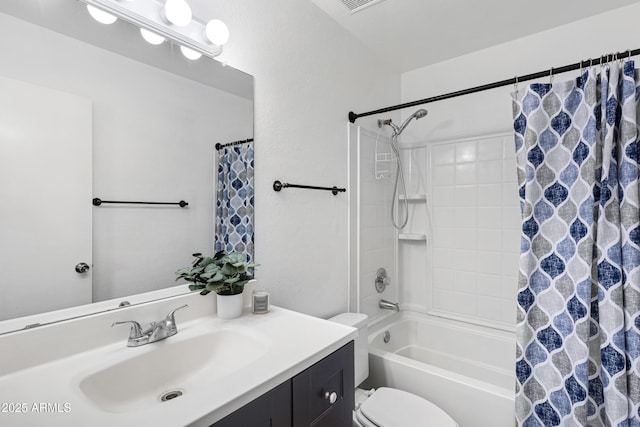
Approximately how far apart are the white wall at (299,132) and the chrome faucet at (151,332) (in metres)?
0.45

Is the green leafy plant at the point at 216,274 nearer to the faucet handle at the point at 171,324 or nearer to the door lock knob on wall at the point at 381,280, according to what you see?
the faucet handle at the point at 171,324

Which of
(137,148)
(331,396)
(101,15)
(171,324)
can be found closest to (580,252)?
(331,396)

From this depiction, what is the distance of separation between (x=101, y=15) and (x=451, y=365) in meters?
2.61

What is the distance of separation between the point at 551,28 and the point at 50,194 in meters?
2.70

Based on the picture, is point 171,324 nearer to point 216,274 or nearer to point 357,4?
point 216,274

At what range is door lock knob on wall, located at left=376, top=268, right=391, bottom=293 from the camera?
7.41ft

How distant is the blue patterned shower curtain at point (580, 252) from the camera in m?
1.19

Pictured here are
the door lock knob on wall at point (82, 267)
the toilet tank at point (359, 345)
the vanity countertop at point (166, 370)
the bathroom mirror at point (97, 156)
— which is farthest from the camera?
the toilet tank at point (359, 345)

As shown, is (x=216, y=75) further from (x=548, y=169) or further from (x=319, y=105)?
(x=548, y=169)

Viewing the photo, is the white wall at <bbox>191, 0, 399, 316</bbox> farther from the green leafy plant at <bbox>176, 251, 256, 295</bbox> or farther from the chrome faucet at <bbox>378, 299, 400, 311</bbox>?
the chrome faucet at <bbox>378, 299, 400, 311</bbox>

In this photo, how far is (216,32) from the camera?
117 cm

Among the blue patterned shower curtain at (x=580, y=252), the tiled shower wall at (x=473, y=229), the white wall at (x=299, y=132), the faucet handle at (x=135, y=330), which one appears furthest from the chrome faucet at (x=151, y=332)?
the tiled shower wall at (x=473, y=229)

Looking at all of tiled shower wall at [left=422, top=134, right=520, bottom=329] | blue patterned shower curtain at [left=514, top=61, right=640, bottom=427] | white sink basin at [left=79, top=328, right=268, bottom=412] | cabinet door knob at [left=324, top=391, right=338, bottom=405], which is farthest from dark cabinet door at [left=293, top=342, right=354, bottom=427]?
tiled shower wall at [left=422, top=134, right=520, bottom=329]

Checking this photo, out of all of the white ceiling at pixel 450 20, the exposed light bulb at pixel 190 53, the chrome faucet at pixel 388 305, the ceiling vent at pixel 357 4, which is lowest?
the chrome faucet at pixel 388 305
